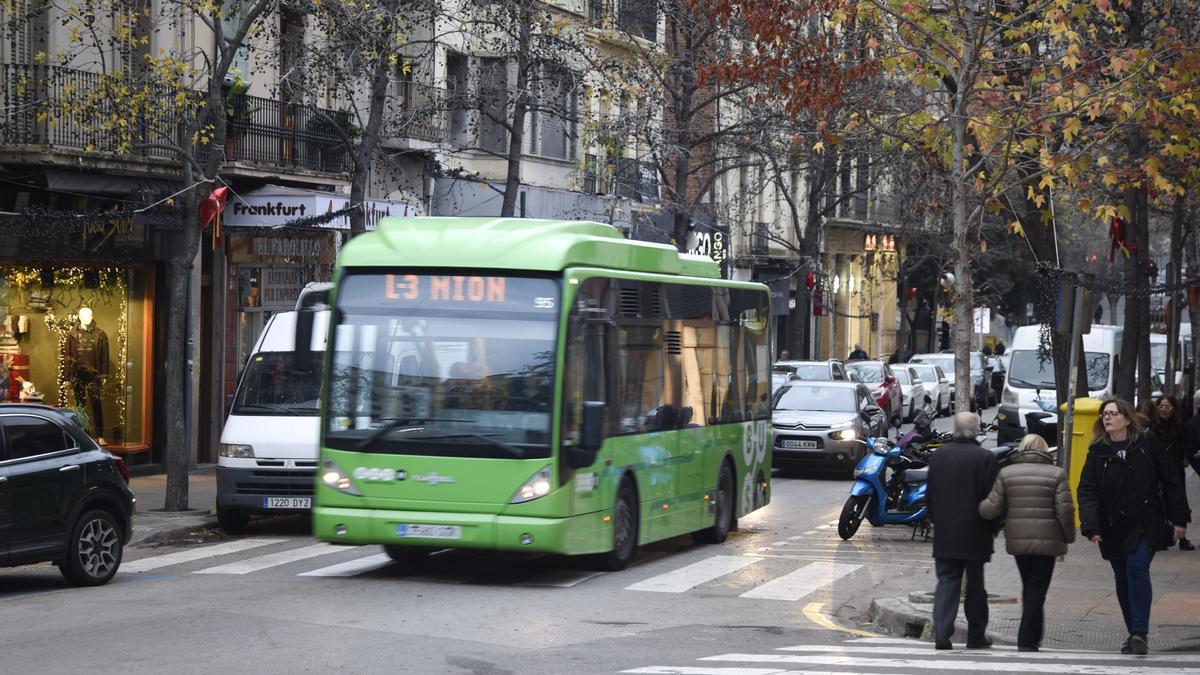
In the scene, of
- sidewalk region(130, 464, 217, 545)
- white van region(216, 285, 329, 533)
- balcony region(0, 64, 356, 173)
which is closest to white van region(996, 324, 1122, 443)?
balcony region(0, 64, 356, 173)

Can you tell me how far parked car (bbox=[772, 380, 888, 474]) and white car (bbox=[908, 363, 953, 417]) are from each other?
19.7 m

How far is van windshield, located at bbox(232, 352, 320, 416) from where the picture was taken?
19.7m

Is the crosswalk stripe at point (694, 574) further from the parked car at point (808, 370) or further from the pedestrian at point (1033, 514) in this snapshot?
the parked car at point (808, 370)

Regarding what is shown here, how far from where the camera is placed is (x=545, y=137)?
39.2 metres

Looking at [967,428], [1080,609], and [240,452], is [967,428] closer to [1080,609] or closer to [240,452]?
[1080,609]

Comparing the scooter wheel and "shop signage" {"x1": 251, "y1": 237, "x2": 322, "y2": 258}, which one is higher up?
"shop signage" {"x1": 251, "y1": 237, "x2": 322, "y2": 258}

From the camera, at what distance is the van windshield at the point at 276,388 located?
19.7 metres

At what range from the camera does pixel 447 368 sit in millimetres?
14258

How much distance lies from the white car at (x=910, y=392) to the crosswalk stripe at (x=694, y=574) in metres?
27.9

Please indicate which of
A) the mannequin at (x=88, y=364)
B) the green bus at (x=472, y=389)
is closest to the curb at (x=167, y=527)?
the green bus at (x=472, y=389)

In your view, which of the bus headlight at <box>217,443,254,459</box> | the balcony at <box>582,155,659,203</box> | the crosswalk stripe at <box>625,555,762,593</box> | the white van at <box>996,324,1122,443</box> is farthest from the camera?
the white van at <box>996,324,1122,443</box>

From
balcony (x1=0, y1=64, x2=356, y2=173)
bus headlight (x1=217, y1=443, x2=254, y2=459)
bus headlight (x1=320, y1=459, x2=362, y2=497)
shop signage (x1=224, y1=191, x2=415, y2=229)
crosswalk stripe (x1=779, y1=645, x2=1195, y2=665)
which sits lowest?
crosswalk stripe (x1=779, y1=645, x2=1195, y2=665)

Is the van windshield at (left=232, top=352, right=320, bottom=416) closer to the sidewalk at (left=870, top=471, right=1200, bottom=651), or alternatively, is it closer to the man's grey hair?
the sidewalk at (left=870, top=471, right=1200, bottom=651)

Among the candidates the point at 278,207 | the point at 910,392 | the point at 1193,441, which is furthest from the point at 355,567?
the point at 910,392
